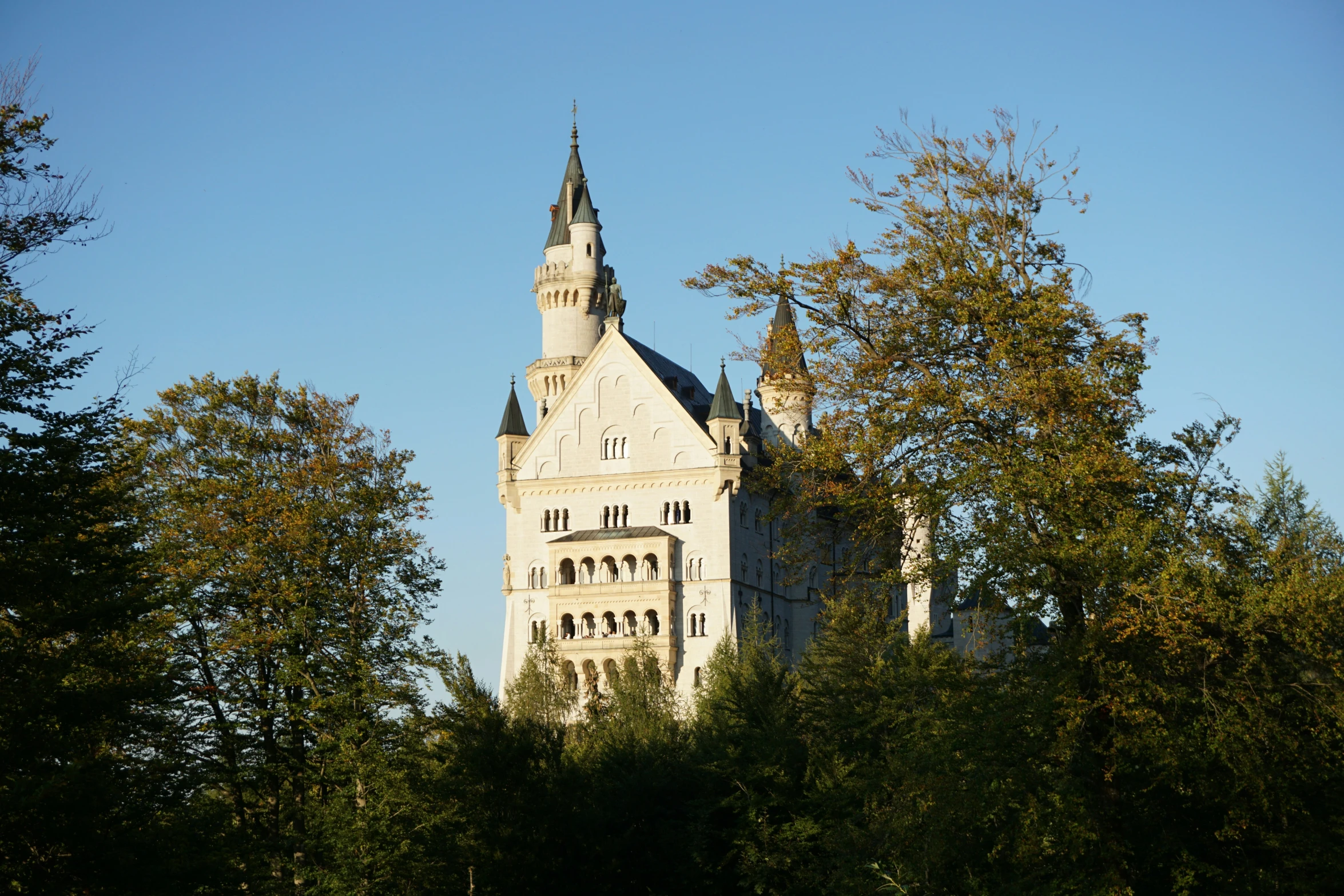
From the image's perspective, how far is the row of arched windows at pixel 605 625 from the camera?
88.9 metres

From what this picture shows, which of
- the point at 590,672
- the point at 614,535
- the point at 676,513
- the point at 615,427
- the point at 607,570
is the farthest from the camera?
the point at 615,427

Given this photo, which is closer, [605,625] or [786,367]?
[786,367]

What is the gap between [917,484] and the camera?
26484 mm

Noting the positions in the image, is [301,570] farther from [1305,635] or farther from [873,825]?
[1305,635]

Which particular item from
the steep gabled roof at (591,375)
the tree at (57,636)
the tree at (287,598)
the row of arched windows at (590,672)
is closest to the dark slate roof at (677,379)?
the steep gabled roof at (591,375)

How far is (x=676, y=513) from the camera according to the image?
3595 inches

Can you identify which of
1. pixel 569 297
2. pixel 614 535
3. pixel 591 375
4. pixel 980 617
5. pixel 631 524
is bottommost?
pixel 980 617

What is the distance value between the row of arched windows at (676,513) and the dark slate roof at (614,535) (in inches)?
28.2

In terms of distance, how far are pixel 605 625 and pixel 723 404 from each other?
1416cm

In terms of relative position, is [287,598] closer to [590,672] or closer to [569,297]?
[590,672]

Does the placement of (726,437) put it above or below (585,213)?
below

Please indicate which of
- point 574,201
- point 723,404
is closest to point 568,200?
point 574,201

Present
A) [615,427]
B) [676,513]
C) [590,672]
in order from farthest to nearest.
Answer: [615,427], [676,513], [590,672]

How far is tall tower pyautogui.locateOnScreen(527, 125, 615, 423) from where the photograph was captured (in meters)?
101
